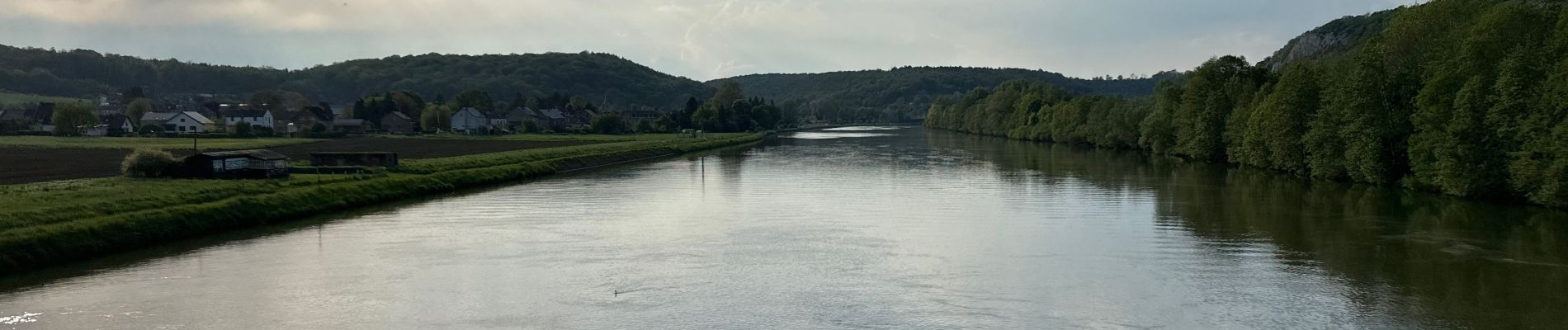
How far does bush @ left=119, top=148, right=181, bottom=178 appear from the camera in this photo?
142 ft

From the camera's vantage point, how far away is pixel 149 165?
43375mm

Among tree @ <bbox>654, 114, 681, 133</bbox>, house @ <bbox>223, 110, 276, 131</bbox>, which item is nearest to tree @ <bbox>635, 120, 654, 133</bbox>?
tree @ <bbox>654, 114, 681, 133</bbox>

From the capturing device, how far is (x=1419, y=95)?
46.0 m

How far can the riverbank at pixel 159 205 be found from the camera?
93.5ft

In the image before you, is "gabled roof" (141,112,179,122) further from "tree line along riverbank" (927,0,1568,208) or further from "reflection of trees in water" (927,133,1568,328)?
"tree line along riverbank" (927,0,1568,208)

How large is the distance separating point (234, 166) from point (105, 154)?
31741mm

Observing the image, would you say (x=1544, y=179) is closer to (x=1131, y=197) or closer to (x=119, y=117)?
(x=1131, y=197)

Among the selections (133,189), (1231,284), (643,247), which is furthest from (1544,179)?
(133,189)

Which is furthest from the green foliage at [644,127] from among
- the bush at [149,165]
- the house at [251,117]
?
the bush at [149,165]

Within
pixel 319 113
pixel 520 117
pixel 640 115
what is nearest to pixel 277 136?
pixel 319 113

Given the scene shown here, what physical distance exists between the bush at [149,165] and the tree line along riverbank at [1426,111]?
49586mm

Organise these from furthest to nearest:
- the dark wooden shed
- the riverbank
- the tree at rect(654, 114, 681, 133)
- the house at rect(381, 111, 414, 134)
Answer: the tree at rect(654, 114, 681, 133) < the house at rect(381, 111, 414, 134) < the dark wooden shed < the riverbank

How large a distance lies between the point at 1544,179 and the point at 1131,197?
14820 millimetres

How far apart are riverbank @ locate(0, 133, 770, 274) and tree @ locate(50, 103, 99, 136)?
73321mm
